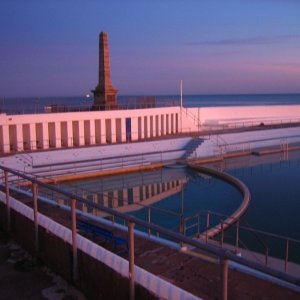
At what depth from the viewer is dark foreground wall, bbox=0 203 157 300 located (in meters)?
4.19

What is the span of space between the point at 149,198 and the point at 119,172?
4808 mm

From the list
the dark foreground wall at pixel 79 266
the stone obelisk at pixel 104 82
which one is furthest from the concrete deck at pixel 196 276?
the stone obelisk at pixel 104 82

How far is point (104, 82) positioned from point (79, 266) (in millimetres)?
28683

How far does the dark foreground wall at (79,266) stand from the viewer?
4.19 metres

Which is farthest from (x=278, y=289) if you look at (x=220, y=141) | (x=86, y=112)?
(x=220, y=141)

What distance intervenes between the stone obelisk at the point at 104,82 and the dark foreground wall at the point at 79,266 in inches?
1032

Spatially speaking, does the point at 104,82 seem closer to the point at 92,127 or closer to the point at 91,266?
the point at 92,127

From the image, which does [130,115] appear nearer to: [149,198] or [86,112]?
[86,112]

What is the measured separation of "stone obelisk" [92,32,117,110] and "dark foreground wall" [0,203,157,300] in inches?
1032

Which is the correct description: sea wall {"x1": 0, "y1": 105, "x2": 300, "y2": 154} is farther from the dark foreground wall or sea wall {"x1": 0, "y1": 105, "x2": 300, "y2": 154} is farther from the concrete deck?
the concrete deck

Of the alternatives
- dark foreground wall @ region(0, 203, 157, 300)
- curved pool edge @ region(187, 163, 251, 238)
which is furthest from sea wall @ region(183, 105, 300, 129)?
dark foreground wall @ region(0, 203, 157, 300)

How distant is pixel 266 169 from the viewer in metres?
25.8

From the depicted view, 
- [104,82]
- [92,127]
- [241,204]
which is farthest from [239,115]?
[241,204]

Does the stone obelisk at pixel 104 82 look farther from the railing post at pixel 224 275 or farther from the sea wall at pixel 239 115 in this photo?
the railing post at pixel 224 275
